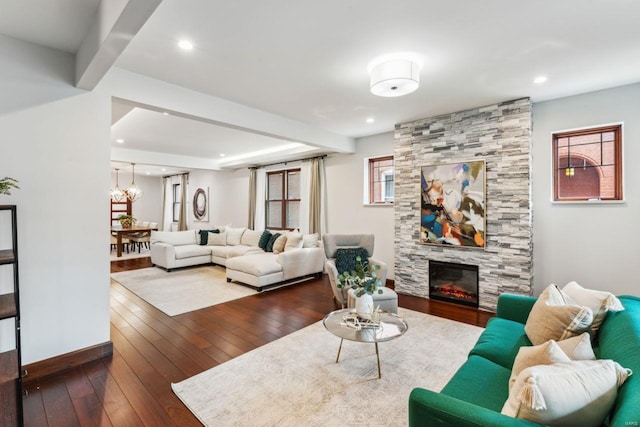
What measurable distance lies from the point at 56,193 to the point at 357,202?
14.8 feet

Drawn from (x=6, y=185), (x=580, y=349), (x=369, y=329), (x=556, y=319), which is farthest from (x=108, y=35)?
(x=556, y=319)

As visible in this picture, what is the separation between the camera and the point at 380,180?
5715 mm

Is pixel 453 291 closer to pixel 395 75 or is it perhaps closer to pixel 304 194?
pixel 395 75

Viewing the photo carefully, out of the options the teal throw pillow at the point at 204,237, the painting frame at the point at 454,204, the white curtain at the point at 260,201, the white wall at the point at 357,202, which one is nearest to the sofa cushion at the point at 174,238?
the teal throw pillow at the point at 204,237

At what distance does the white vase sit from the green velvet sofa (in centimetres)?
89

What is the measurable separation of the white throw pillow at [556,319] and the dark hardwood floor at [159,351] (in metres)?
1.77

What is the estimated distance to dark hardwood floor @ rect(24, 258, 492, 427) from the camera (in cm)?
203

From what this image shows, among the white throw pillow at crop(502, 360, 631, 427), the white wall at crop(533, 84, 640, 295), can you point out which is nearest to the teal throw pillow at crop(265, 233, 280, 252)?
the white wall at crop(533, 84, 640, 295)

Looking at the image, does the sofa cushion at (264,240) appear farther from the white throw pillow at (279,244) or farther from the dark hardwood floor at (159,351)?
the dark hardwood floor at (159,351)

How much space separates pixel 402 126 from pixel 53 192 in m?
4.47

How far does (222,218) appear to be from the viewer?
909cm

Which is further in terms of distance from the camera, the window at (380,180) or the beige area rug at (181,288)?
the window at (380,180)

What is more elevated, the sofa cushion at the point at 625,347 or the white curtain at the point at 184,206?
the white curtain at the point at 184,206

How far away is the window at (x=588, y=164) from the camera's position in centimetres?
346
